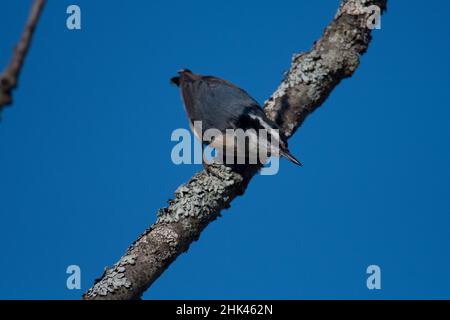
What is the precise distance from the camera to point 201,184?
3.38 m

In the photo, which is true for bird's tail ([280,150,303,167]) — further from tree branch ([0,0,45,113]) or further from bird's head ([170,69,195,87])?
tree branch ([0,0,45,113])

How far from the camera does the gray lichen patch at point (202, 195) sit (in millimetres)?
3141

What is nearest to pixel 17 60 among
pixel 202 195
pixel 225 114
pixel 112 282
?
pixel 112 282

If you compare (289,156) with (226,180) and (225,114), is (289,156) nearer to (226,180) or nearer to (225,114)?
(226,180)

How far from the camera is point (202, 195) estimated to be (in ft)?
10.8

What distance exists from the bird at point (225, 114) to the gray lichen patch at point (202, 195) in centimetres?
28

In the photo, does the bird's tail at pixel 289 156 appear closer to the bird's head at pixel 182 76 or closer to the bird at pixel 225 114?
the bird at pixel 225 114

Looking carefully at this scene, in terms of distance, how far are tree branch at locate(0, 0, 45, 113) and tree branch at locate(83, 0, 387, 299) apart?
1.73 metres

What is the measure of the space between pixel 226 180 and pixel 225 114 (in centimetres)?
73

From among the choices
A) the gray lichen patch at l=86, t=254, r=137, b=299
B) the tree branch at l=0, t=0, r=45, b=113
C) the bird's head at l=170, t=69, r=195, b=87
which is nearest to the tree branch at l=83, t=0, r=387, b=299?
the gray lichen patch at l=86, t=254, r=137, b=299

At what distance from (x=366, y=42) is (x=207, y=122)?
1283 mm
